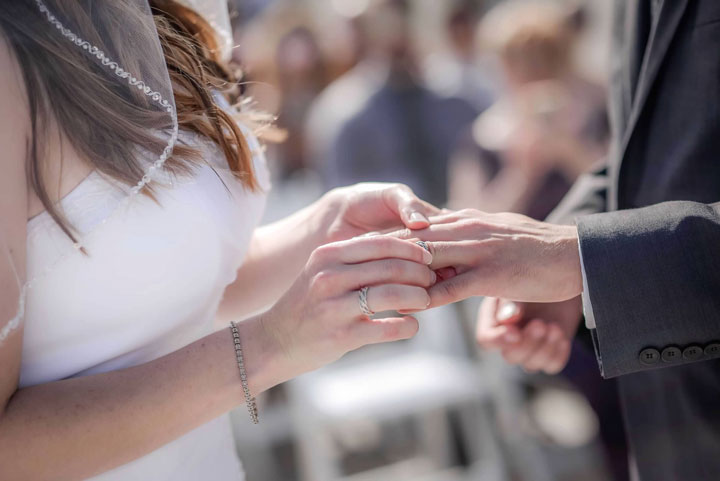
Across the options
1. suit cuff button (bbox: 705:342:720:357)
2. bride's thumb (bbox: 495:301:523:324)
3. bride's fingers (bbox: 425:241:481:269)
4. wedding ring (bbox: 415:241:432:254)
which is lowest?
suit cuff button (bbox: 705:342:720:357)

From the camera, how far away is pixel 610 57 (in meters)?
1.62

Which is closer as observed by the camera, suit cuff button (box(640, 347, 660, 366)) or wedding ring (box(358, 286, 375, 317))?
wedding ring (box(358, 286, 375, 317))

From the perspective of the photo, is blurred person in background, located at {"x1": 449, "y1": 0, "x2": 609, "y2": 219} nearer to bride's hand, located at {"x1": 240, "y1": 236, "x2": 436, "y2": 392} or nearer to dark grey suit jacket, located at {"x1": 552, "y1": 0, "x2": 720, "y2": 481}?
dark grey suit jacket, located at {"x1": 552, "y1": 0, "x2": 720, "y2": 481}

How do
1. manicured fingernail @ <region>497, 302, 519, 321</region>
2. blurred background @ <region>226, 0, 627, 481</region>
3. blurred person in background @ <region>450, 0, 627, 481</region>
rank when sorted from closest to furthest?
manicured fingernail @ <region>497, 302, 519, 321</region> → blurred person in background @ <region>450, 0, 627, 481</region> → blurred background @ <region>226, 0, 627, 481</region>

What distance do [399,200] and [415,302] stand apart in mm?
280

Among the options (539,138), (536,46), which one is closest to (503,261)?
(539,138)

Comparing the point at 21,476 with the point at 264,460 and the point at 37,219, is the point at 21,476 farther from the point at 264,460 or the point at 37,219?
the point at 264,460

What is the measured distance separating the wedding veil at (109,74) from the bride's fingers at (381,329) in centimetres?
41

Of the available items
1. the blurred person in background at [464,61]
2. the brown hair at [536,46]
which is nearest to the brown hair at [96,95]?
the brown hair at [536,46]

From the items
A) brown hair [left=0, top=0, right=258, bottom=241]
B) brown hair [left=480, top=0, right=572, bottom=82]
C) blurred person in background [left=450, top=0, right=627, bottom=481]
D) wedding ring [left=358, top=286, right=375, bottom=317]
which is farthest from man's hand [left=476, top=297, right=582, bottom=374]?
brown hair [left=480, top=0, right=572, bottom=82]

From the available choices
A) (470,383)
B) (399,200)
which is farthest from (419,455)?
(399,200)

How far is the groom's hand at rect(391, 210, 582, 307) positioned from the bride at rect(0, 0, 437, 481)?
0.05 metres

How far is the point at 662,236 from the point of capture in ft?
3.84

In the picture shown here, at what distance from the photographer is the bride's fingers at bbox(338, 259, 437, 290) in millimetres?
1082
